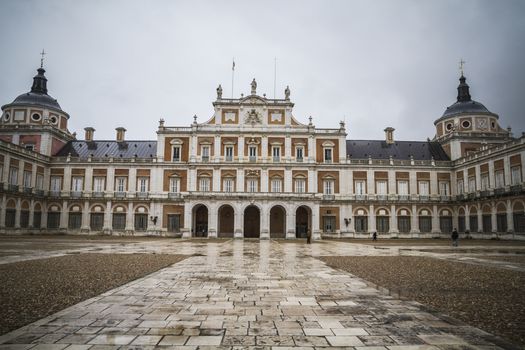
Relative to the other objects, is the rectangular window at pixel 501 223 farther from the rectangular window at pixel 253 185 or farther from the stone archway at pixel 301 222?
the rectangular window at pixel 253 185

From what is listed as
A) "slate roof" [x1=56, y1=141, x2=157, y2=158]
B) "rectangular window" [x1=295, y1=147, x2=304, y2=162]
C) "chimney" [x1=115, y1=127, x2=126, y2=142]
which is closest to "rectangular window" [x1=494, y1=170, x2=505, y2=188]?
"rectangular window" [x1=295, y1=147, x2=304, y2=162]

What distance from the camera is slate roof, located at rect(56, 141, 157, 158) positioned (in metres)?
53.0

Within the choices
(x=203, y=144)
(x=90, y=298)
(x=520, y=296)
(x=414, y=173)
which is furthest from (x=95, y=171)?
(x=520, y=296)

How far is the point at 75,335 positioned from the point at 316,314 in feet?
12.3

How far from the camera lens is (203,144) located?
158 feet

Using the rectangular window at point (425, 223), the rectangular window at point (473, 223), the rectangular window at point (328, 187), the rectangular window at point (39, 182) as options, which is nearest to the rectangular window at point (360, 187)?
the rectangular window at point (328, 187)

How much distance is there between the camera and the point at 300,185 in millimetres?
47531

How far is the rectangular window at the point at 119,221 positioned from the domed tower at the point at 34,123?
12.5 m

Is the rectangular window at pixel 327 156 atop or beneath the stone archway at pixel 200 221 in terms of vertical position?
atop

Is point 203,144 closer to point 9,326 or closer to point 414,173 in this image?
point 414,173

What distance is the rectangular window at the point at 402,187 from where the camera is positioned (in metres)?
50.1

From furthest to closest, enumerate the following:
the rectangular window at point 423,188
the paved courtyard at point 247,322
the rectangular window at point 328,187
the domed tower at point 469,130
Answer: the domed tower at point 469,130, the rectangular window at point 423,188, the rectangular window at point 328,187, the paved courtyard at point 247,322

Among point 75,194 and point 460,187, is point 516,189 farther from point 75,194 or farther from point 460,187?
point 75,194

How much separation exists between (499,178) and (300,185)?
2205cm
